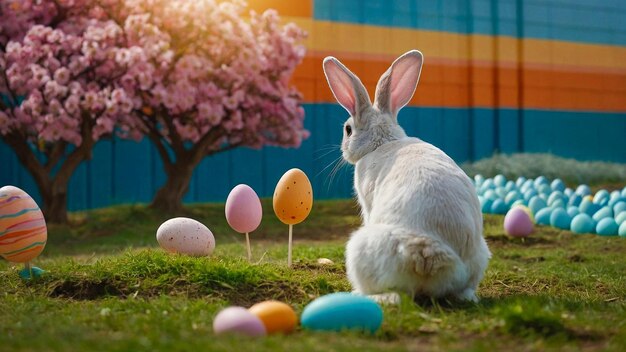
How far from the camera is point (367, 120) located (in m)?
4.65

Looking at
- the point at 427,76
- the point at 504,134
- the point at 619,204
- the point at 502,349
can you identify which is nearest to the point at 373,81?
the point at 427,76

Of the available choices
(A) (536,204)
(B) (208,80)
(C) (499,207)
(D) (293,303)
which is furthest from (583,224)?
(B) (208,80)

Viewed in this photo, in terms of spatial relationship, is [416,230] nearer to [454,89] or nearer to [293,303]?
[293,303]

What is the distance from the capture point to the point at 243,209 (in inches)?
202

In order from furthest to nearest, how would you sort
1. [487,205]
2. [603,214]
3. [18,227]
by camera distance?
[487,205] → [603,214] → [18,227]

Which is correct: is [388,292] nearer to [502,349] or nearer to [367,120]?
[502,349]

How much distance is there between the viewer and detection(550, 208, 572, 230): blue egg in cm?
808

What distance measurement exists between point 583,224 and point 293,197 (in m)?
4.26

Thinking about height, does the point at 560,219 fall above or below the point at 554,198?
below

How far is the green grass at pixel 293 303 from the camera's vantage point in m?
2.86

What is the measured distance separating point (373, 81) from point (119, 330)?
32.3 ft

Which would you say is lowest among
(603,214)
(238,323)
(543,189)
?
(603,214)

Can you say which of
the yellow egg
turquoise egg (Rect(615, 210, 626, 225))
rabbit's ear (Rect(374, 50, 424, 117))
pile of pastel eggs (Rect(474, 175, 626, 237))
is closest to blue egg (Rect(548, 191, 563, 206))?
pile of pastel eggs (Rect(474, 175, 626, 237))

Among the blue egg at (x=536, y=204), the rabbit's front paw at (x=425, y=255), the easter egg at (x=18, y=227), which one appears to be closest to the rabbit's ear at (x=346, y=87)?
the rabbit's front paw at (x=425, y=255)
